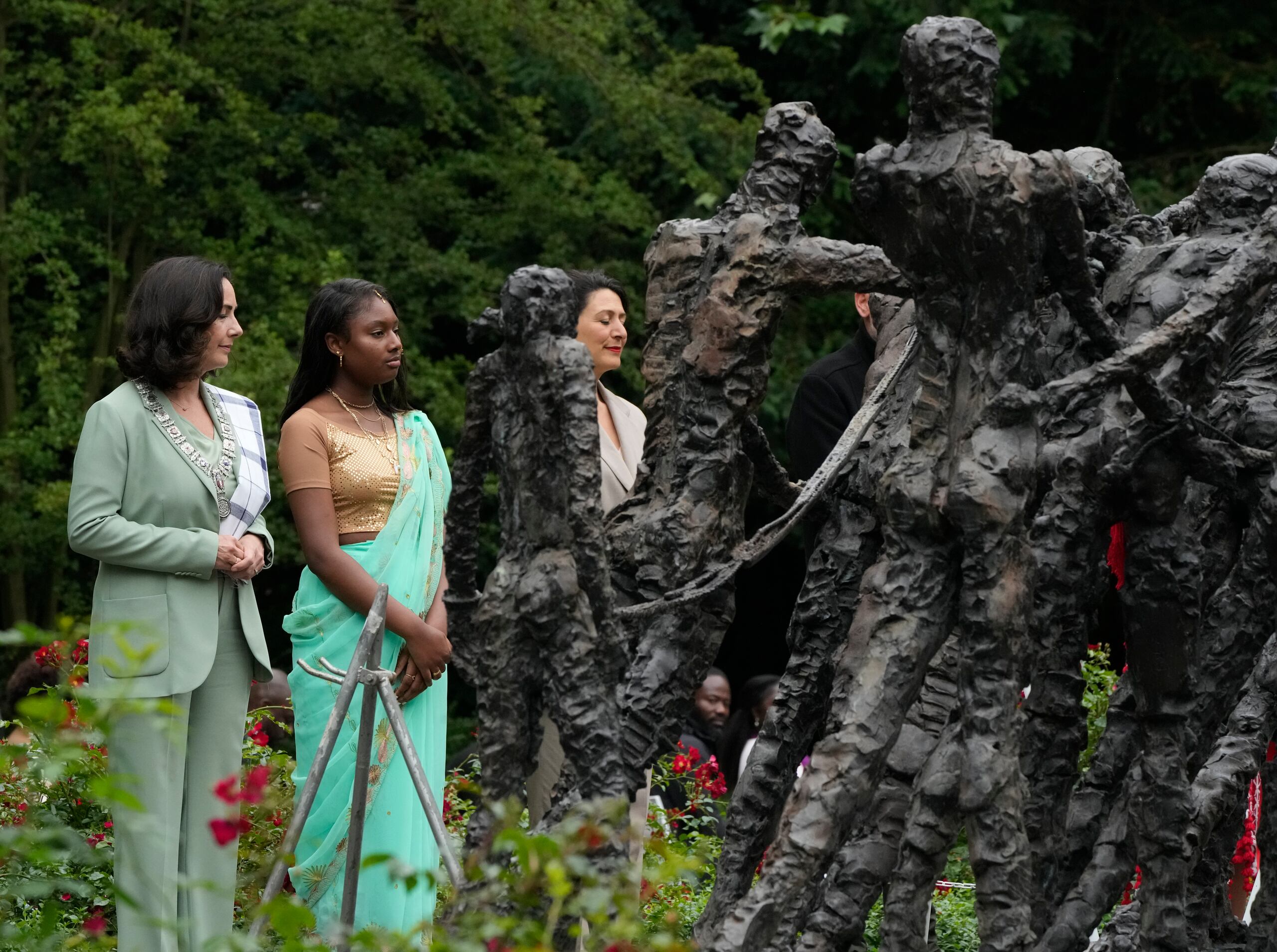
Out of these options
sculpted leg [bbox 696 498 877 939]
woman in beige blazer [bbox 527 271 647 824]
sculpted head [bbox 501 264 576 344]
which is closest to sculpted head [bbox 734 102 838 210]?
woman in beige blazer [bbox 527 271 647 824]

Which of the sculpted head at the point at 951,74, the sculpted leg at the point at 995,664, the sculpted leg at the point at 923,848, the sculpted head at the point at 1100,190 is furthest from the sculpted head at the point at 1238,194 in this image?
the sculpted leg at the point at 923,848

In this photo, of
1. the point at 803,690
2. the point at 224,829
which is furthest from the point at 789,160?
the point at 224,829

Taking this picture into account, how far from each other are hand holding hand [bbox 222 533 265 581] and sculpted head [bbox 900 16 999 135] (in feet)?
7.62

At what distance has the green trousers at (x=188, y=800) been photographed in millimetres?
5383

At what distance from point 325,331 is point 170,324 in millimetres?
577

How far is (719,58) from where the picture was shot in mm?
13359

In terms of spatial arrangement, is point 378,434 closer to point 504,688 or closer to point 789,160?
point 504,688

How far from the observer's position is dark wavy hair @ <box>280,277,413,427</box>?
20.1 feet

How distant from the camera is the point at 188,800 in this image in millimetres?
5676

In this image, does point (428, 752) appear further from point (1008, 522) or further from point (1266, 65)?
point (1266, 65)

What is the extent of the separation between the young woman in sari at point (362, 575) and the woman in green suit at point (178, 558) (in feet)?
0.63

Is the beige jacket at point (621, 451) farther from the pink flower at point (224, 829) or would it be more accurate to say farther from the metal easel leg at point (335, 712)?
the pink flower at point (224, 829)

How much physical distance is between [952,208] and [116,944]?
3352 mm

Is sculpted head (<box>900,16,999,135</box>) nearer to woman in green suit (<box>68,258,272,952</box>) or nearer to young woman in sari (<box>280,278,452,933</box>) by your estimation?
young woman in sari (<box>280,278,452,933</box>)
